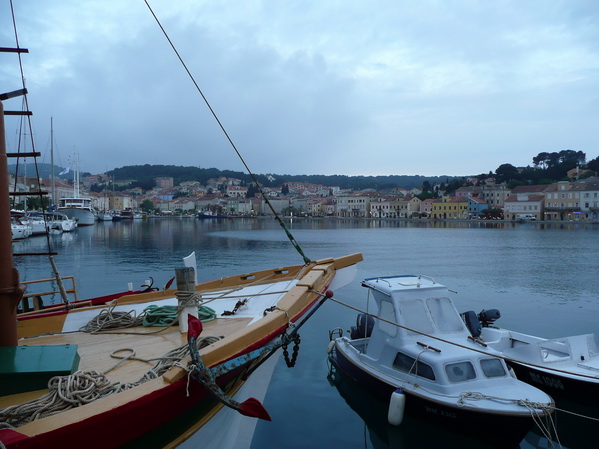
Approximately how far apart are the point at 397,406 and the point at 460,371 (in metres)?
1.19

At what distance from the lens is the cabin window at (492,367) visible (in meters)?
7.66

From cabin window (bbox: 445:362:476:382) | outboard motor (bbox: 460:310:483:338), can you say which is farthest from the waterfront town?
cabin window (bbox: 445:362:476:382)

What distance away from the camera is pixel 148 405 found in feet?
10.7

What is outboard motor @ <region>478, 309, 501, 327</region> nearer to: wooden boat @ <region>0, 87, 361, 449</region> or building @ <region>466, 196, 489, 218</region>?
wooden boat @ <region>0, 87, 361, 449</region>

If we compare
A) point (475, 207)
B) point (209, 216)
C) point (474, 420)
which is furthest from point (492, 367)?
point (209, 216)

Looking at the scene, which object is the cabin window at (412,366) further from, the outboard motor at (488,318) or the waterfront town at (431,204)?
the waterfront town at (431,204)

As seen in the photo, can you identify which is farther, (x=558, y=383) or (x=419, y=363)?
(x=558, y=383)

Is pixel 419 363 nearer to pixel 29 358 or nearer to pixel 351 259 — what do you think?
pixel 351 259

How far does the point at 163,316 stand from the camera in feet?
20.2

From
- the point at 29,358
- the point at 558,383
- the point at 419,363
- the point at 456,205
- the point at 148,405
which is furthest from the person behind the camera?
the point at 456,205

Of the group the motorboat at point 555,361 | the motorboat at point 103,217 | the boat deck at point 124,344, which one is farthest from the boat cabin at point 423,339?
the motorboat at point 103,217

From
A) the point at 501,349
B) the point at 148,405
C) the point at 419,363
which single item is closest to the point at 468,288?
the point at 501,349

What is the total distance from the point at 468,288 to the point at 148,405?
69.4ft

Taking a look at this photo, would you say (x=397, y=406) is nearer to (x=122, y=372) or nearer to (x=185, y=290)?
(x=185, y=290)
